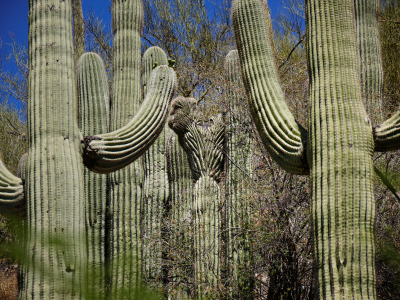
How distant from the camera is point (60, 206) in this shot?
125 inches

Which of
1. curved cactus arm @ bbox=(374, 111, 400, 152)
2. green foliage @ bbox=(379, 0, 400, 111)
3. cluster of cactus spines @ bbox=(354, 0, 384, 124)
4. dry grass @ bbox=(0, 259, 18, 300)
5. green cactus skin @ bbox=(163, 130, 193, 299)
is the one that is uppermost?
green foliage @ bbox=(379, 0, 400, 111)

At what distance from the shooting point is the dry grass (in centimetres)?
708

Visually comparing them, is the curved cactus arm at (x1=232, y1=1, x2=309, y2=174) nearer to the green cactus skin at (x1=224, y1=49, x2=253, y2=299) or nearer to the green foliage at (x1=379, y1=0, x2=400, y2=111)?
the green cactus skin at (x1=224, y1=49, x2=253, y2=299)

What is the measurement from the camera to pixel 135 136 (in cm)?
384

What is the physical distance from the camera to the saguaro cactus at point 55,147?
314cm

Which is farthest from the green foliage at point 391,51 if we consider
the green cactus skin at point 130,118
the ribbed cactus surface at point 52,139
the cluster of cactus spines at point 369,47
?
the ribbed cactus surface at point 52,139

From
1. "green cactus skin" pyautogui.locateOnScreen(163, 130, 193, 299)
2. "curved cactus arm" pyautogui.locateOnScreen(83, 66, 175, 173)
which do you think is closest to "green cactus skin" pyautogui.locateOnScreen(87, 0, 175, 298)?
"curved cactus arm" pyautogui.locateOnScreen(83, 66, 175, 173)

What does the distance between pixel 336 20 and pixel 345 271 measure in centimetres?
187

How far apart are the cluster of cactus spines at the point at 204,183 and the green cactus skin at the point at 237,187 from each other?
0.64ft

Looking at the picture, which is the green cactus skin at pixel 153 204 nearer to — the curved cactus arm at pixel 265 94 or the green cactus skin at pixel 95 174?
the green cactus skin at pixel 95 174

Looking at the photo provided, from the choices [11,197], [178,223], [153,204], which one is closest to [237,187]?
[178,223]

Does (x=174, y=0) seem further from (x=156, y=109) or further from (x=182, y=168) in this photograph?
(x=156, y=109)

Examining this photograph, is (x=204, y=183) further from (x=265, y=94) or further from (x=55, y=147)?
(x=55, y=147)

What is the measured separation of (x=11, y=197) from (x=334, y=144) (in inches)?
93.3
